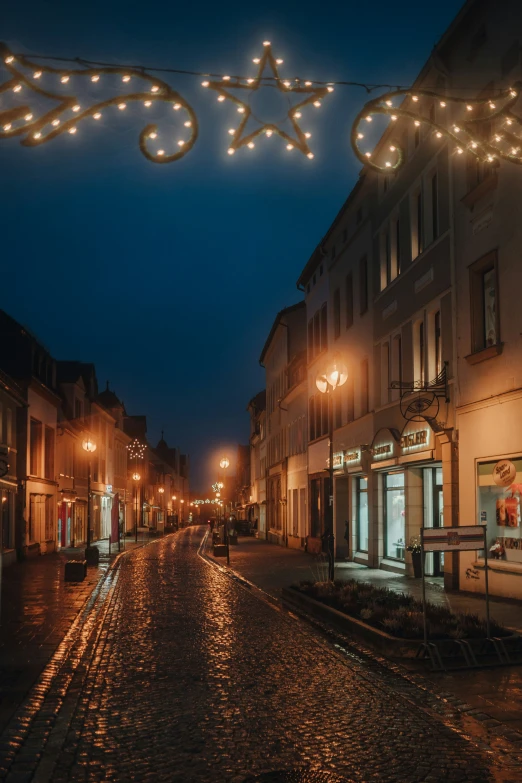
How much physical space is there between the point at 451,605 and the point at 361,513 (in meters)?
13.8

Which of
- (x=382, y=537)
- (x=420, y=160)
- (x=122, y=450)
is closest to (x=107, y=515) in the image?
(x=122, y=450)

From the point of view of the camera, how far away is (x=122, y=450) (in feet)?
253

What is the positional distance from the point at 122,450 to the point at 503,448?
62743 millimetres

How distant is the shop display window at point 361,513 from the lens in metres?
28.8

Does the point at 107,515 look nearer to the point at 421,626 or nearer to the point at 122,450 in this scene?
the point at 122,450

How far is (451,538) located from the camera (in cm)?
1098

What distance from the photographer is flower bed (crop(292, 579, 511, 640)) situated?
11125 mm

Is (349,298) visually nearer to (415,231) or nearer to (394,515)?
(415,231)

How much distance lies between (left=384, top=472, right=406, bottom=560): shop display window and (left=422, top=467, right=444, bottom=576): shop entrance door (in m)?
1.23

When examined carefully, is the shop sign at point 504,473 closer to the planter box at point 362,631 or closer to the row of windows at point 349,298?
the planter box at point 362,631

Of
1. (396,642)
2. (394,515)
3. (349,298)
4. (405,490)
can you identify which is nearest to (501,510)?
(405,490)

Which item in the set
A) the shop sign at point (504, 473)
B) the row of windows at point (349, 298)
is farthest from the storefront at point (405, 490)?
the row of windows at point (349, 298)

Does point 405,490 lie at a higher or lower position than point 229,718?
higher

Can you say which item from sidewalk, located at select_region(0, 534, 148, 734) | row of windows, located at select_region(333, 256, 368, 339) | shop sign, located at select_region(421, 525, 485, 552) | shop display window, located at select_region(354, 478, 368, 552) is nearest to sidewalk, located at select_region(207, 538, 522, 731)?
shop display window, located at select_region(354, 478, 368, 552)
